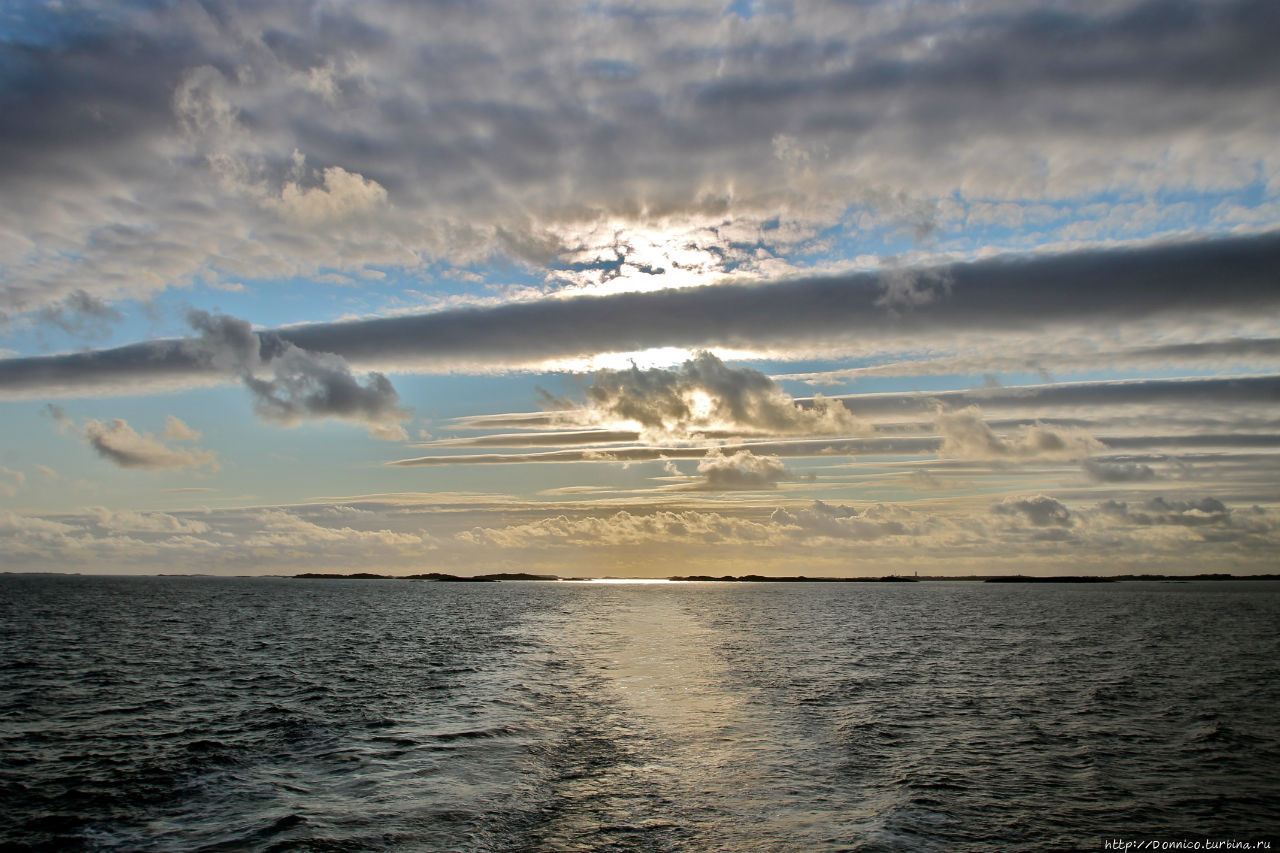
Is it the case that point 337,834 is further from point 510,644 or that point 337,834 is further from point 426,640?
point 426,640

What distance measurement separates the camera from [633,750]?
30500mm

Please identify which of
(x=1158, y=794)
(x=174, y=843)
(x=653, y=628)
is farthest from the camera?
(x=653, y=628)

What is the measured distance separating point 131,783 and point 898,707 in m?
34.8

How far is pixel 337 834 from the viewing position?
21.0 m

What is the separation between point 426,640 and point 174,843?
66.7m

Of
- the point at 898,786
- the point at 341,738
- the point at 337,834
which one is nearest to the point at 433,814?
the point at 337,834

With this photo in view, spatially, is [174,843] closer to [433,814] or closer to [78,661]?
[433,814]

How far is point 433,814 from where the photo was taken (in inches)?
897

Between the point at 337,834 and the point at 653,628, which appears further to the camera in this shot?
the point at 653,628

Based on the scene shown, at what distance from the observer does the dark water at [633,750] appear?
2175 centimetres

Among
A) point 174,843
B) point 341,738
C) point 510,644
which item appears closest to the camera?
point 174,843

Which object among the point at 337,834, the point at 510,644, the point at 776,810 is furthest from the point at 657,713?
the point at 510,644

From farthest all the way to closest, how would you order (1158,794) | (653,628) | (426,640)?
1. (653,628)
2. (426,640)
3. (1158,794)

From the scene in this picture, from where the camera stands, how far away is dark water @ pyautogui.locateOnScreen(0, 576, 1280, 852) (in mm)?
21750
